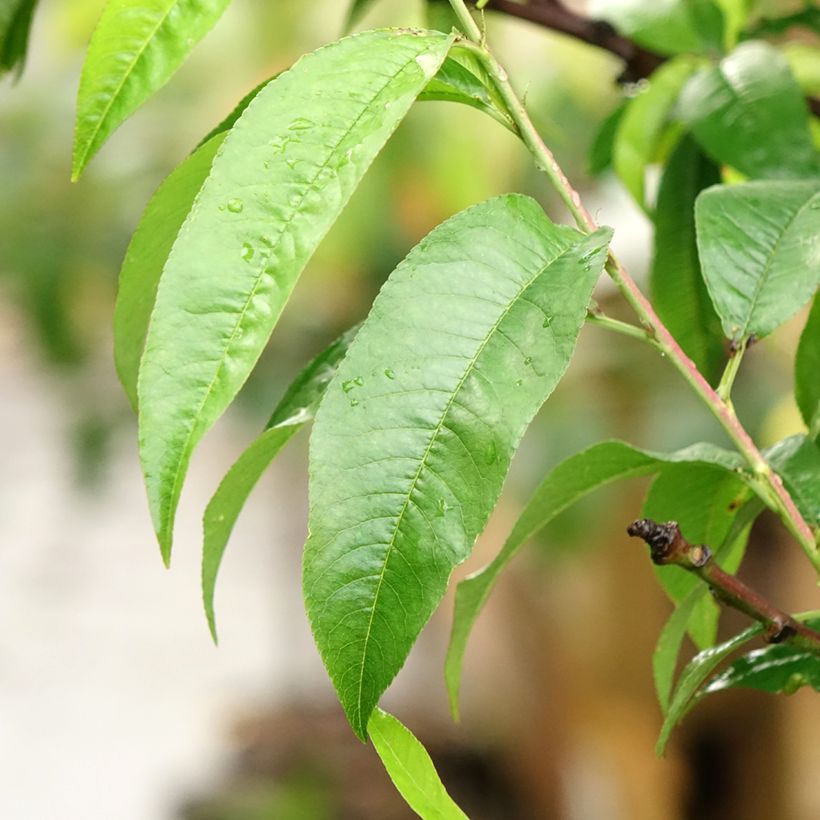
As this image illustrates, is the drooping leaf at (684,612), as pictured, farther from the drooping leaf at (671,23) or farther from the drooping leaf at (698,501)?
the drooping leaf at (671,23)

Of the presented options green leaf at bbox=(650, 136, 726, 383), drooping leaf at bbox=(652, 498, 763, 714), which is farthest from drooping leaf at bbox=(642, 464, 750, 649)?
green leaf at bbox=(650, 136, 726, 383)

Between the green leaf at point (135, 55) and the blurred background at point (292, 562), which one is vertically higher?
the green leaf at point (135, 55)

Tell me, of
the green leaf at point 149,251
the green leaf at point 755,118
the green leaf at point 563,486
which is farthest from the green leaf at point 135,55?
the green leaf at point 755,118

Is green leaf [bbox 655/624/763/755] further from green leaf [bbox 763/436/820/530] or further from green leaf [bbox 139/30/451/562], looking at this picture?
green leaf [bbox 139/30/451/562]

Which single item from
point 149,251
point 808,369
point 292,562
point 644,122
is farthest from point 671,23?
point 292,562

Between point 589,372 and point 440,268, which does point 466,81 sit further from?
point 589,372

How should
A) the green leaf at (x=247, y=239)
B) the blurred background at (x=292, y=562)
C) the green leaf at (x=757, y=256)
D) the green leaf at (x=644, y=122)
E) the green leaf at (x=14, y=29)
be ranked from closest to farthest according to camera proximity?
the green leaf at (x=247, y=239), the green leaf at (x=757, y=256), the green leaf at (x=14, y=29), the green leaf at (x=644, y=122), the blurred background at (x=292, y=562)

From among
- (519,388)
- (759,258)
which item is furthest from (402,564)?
(759,258)
